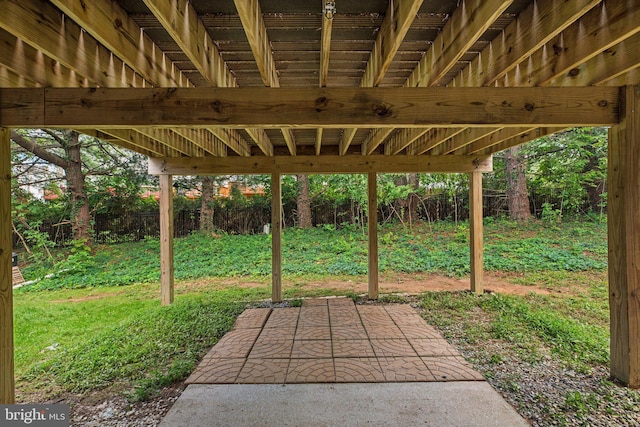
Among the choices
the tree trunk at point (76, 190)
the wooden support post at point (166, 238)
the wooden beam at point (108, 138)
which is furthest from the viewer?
the tree trunk at point (76, 190)

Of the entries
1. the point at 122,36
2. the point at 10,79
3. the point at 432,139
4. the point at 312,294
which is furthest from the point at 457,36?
the point at 312,294

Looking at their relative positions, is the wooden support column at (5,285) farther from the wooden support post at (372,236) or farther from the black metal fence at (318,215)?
the black metal fence at (318,215)

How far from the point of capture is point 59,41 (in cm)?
172

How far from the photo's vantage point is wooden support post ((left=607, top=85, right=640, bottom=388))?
225cm

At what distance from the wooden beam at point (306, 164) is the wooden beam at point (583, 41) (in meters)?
2.47

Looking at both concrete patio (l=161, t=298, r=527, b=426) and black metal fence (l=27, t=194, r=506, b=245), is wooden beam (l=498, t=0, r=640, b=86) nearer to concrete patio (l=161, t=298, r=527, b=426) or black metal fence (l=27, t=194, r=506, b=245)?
concrete patio (l=161, t=298, r=527, b=426)

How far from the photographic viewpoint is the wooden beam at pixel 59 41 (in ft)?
4.83

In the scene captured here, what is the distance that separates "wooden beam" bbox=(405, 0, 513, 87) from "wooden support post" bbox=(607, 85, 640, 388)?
145 centimetres

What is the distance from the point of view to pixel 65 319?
14.4 ft

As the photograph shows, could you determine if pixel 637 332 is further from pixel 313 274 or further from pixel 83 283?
pixel 83 283

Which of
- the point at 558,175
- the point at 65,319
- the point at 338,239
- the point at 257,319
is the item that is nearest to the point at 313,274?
the point at 338,239

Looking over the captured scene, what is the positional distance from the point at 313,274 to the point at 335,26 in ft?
20.3

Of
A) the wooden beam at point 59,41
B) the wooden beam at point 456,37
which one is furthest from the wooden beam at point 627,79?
the wooden beam at point 59,41

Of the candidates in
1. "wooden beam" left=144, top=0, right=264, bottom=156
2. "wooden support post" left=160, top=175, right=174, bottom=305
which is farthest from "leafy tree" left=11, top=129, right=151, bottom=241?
"wooden beam" left=144, top=0, right=264, bottom=156
